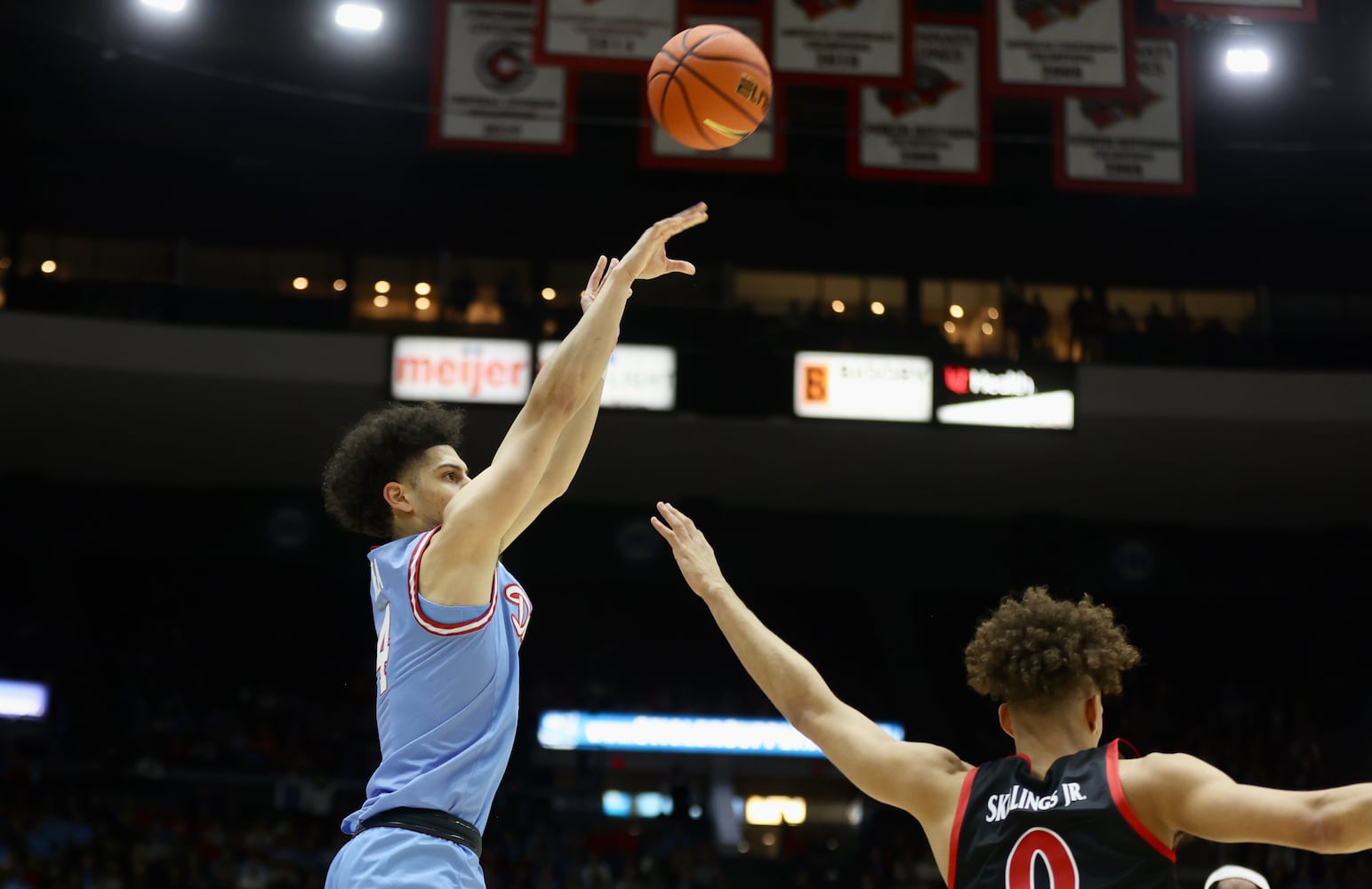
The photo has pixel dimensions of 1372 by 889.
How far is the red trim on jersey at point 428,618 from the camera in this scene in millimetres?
2904

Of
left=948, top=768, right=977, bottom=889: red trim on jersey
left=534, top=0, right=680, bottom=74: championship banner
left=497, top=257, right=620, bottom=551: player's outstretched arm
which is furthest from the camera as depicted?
left=534, top=0, right=680, bottom=74: championship banner

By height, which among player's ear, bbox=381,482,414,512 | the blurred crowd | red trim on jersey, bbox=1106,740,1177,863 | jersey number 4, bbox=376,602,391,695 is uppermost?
player's ear, bbox=381,482,414,512

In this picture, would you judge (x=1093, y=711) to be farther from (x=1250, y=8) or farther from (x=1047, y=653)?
(x=1250, y=8)

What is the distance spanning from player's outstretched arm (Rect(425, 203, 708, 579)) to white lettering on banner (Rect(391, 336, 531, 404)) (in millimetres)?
9867

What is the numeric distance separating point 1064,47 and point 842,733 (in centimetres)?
989

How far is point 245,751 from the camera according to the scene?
15922mm


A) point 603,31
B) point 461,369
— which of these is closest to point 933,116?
point 603,31

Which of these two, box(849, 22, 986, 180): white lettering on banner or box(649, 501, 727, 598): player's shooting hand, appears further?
box(849, 22, 986, 180): white lettering on banner

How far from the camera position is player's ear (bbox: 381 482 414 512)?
127 inches

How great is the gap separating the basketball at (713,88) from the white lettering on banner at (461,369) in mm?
8006

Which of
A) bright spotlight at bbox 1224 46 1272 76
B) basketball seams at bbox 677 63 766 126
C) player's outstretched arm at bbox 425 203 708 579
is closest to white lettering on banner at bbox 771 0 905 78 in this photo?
bright spotlight at bbox 1224 46 1272 76

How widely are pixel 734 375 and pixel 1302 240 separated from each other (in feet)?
31.6

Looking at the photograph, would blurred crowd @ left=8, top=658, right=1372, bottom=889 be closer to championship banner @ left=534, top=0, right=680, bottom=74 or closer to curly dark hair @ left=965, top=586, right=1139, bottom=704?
championship banner @ left=534, top=0, right=680, bottom=74

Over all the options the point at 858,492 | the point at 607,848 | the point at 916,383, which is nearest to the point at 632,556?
the point at 858,492
